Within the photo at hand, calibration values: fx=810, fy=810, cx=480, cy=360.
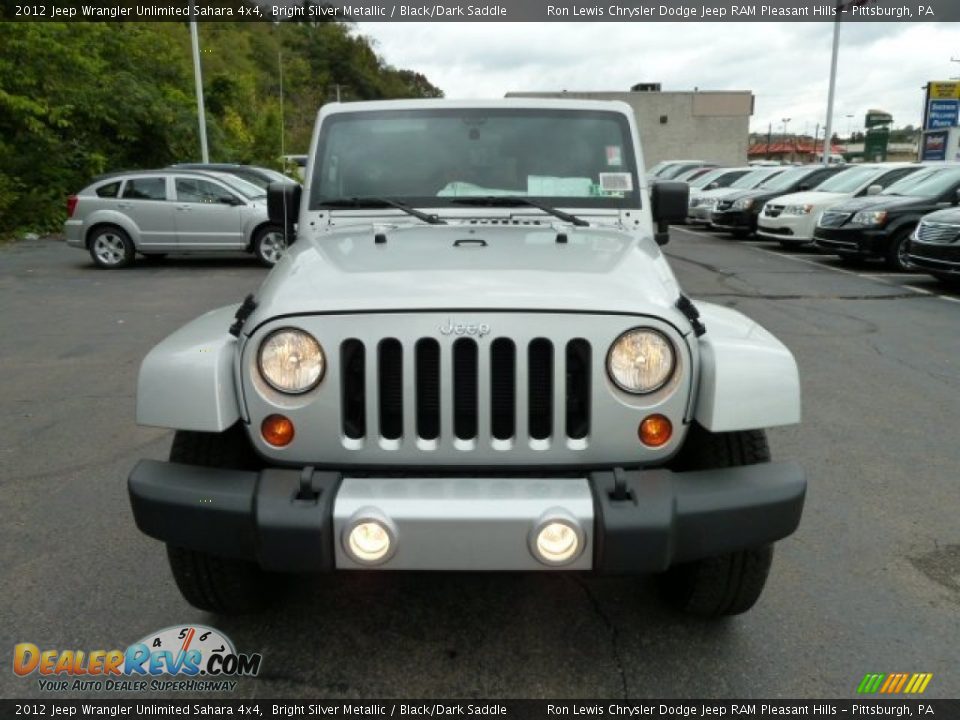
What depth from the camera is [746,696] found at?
8.18 ft

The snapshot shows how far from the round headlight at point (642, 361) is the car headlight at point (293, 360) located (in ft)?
2.78

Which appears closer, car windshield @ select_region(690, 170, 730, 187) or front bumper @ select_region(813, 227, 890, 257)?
front bumper @ select_region(813, 227, 890, 257)

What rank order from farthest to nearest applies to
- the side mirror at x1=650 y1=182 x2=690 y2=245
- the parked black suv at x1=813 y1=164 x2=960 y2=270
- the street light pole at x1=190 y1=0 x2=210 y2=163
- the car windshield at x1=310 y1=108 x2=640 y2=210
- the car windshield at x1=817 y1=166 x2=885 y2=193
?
the street light pole at x1=190 y1=0 x2=210 y2=163 → the car windshield at x1=817 y1=166 x2=885 y2=193 → the parked black suv at x1=813 y1=164 x2=960 y2=270 → the side mirror at x1=650 y1=182 x2=690 y2=245 → the car windshield at x1=310 y1=108 x2=640 y2=210

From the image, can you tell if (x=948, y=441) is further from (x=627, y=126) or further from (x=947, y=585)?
(x=627, y=126)

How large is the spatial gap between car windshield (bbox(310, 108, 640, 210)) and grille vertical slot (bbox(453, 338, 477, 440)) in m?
1.48

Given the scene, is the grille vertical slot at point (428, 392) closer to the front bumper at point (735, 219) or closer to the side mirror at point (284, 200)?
the side mirror at point (284, 200)

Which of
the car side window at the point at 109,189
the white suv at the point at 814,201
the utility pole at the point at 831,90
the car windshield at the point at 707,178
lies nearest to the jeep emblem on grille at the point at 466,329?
the car side window at the point at 109,189

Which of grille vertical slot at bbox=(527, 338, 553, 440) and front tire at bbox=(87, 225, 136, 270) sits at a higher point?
grille vertical slot at bbox=(527, 338, 553, 440)

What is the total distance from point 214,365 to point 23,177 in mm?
20062

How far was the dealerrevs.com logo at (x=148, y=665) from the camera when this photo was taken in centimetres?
258

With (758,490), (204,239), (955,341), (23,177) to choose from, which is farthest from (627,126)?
(23,177)

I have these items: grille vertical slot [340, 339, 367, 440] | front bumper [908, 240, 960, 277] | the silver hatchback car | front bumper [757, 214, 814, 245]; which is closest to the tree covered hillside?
the silver hatchback car

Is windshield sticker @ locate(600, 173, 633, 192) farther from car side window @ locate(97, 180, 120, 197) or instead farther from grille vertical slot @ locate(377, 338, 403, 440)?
car side window @ locate(97, 180, 120, 197)

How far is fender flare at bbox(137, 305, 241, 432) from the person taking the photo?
7.59ft
